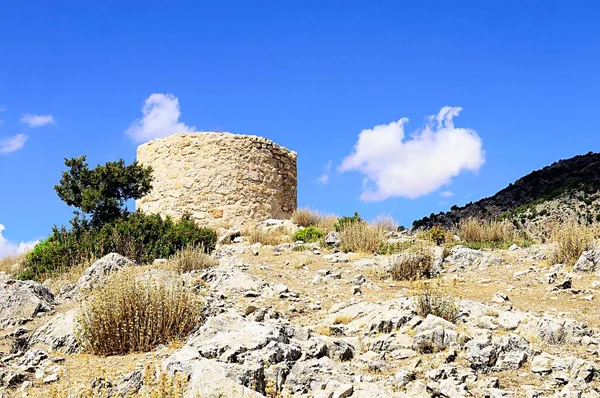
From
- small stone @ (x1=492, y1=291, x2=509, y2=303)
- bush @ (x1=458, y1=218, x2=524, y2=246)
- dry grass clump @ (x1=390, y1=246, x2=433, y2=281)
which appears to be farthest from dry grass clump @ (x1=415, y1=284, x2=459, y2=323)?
bush @ (x1=458, y1=218, x2=524, y2=246)

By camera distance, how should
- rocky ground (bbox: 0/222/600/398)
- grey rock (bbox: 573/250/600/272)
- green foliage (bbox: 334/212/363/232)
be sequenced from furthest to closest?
green foliage (bbox: 334/212/363/232), grey rock (bbox: 573/250/600/272), rocky ground (bbox: 0/222/600/398)

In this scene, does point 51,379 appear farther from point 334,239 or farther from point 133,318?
point 334,239

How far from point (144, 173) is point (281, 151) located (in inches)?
183

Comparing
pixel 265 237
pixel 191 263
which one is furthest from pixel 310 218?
pixel 191 263

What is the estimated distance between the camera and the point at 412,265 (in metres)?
10.5

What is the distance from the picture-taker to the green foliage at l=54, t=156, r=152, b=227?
665 inches

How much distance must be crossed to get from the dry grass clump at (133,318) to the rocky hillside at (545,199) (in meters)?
14.2

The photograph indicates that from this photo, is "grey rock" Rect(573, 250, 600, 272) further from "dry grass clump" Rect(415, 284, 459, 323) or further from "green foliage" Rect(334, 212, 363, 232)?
"green foliage" Rect(334, 212, 363, 232)

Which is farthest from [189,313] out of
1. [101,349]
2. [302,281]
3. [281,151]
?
[281,151]

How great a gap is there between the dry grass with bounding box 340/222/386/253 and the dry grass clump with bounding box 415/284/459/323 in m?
5.66

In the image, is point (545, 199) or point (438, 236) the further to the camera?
point (545, 199)

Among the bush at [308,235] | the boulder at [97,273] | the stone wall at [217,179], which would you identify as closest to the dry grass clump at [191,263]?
the boulder at [97,273]

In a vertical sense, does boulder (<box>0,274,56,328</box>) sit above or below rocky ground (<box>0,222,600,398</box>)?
above

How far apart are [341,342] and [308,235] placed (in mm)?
9756
